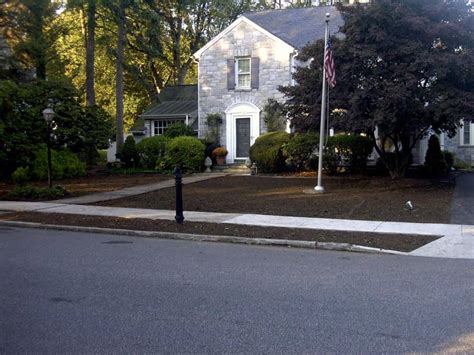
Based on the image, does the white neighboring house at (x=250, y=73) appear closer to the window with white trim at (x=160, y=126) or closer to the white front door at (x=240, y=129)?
the white front door at (x=240, y=129)

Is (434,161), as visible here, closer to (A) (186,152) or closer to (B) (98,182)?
(A) (186,152)

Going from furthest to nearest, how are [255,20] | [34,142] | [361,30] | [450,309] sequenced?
[255,20] → [34,142] → [361,30] → [450,309]

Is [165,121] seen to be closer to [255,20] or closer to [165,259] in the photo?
[255,20]

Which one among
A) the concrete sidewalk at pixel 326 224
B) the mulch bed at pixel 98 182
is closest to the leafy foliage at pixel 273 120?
the mulch bed at pixel 98 182

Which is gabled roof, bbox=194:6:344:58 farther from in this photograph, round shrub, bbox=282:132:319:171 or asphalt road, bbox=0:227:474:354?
asphalt road, bbox=0:227:474:354

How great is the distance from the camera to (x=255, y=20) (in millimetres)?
28156

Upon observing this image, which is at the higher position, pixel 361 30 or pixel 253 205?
pixel 361 30

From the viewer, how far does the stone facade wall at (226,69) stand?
2595 cm

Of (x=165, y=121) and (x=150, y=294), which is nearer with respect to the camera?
(x=150, y=294)

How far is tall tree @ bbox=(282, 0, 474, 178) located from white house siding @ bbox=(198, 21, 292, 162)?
27.1 feet

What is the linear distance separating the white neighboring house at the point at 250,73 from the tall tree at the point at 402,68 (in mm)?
8363

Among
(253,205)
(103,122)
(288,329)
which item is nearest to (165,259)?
(288,329)

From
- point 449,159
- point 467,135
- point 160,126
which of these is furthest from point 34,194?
point 467,135

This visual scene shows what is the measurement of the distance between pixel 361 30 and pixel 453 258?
401 inches
